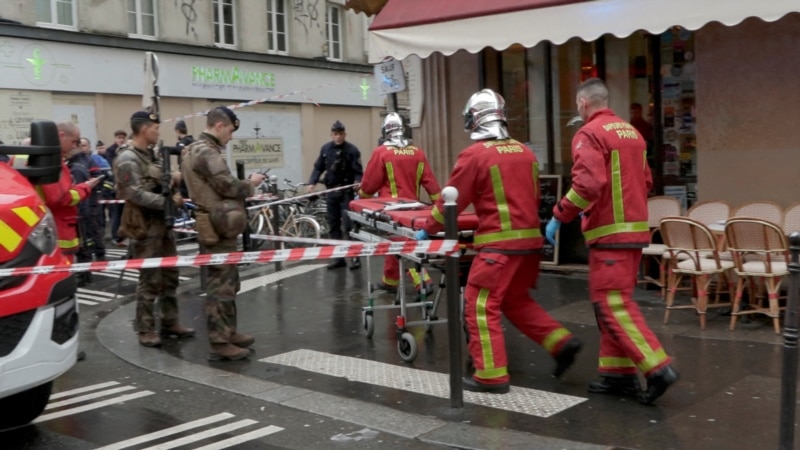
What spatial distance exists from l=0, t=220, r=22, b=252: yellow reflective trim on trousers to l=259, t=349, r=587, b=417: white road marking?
2490 mm

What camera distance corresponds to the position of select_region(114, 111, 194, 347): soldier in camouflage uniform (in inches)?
291

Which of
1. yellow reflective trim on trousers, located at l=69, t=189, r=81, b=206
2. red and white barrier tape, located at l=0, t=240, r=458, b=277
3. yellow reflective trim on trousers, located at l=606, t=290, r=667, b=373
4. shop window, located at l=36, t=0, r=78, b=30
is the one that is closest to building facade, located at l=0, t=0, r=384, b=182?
shop window, located at l=36, t=0, r=78, b=30

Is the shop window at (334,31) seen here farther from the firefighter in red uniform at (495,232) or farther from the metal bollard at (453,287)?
the metal bollard at (453,287)

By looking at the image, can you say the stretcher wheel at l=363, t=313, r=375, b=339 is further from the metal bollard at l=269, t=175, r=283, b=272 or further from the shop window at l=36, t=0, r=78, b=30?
the shop window at l=36, t=0, r=78, b=30

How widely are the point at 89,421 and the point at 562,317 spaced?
13.6 ft

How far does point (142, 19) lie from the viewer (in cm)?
2233

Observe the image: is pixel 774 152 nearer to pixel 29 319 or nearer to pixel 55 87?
pixel 29 319

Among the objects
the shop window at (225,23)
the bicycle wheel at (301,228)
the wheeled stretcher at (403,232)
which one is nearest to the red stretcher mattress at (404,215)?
the wheeled stretcher at (403,232)

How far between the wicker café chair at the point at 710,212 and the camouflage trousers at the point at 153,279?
4725 millimetres

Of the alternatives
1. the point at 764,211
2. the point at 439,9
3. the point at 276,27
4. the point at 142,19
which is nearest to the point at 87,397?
the point at 439,9

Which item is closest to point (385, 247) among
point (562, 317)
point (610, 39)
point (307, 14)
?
point (562, 317)

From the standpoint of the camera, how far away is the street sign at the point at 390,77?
1116 cm

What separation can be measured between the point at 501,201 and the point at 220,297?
2509mm

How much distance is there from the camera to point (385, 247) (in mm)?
5953
